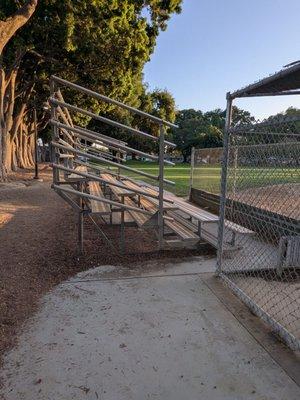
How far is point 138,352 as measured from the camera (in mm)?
2957

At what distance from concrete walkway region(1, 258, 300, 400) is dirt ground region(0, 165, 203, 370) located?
0.72ft

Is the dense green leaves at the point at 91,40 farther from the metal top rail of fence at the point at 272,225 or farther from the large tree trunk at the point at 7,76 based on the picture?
the metal top rail of fence at the point at 272,225

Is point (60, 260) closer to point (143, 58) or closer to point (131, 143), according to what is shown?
point (143, 58)

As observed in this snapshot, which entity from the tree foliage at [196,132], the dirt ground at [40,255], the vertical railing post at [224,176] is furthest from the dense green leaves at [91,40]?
the tree foliage at [196,132]

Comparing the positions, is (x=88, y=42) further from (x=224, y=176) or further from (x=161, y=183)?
(x=224, y=176)

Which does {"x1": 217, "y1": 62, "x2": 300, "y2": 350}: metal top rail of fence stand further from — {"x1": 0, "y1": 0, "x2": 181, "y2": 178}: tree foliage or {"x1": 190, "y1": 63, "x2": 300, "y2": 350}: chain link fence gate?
{"x1": 0, "y1": 0, "x2": 181, "y2": 178}: tree foliage

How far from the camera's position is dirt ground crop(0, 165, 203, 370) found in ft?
12.2

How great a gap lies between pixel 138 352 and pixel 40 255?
284 cm

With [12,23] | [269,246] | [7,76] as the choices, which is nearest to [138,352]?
[269,246]

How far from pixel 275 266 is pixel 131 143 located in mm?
54440

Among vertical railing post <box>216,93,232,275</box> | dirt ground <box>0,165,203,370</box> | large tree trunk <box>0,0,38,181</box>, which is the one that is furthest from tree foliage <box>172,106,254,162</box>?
vertical railing post <box>216,93,232,275</box>

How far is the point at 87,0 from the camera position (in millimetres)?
13469

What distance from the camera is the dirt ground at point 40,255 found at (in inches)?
146

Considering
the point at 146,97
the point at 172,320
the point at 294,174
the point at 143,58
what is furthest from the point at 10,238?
the point at 146,97
